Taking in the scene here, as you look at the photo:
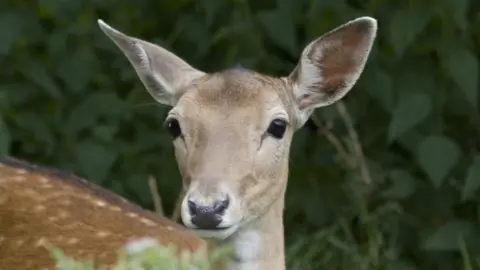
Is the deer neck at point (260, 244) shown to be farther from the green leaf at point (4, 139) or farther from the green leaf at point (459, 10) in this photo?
the green leaf at point (4, 139)

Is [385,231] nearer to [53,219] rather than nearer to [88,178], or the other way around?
[88,178]

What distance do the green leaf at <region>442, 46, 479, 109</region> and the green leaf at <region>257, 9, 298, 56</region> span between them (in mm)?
616

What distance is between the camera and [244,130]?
3.72 metres

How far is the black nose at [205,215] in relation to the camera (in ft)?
11.2

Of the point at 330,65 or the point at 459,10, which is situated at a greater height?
the point at 330,65

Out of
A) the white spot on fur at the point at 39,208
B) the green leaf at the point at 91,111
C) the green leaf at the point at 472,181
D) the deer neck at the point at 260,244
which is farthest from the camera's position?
the green leaf at the point at 91,111

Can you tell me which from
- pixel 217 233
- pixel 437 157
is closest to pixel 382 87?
pixel 437 157

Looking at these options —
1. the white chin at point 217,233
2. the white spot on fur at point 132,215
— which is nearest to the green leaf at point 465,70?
the white spot on fur at point 132,215

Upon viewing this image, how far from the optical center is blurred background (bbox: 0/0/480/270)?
5.20 meters

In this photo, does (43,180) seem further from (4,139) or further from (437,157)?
(437,157)

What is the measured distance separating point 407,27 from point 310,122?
853mm

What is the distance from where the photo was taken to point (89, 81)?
5.69 m

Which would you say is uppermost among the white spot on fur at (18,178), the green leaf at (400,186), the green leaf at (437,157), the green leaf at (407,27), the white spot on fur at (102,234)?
the green leaf at (407,27)

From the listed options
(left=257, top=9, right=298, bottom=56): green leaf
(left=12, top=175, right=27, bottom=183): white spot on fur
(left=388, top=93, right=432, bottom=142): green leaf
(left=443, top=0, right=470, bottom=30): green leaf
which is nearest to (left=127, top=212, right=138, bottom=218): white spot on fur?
(left=12, top=175, right=27, bottom=183): white spot on fur
